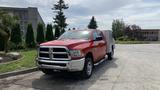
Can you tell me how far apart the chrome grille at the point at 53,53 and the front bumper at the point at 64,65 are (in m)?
0.16

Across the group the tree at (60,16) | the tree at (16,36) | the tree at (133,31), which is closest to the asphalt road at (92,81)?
the tree at (16,36)

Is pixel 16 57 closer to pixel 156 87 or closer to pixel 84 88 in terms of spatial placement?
pixel 84 88

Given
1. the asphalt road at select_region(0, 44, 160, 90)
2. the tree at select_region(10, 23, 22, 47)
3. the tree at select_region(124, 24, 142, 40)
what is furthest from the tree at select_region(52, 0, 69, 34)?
the asphalt road at select_region(0, 44, 160, 90)

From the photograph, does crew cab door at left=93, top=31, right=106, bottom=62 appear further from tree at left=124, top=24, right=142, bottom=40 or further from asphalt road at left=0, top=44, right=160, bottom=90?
tree at left=124, top=24, right=142, bottom=40

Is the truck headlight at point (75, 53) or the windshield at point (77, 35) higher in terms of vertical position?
the windshield at point (77, 35)

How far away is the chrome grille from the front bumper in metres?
0.16

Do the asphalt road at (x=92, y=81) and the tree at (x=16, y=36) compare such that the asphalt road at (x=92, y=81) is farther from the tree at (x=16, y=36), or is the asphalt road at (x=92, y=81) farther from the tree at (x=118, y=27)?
the tree at (x=118, y=27)

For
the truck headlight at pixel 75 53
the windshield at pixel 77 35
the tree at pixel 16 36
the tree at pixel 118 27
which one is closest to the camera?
the truck headlight at pixel 75 53

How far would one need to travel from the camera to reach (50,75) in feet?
33.1

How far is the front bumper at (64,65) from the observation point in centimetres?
846

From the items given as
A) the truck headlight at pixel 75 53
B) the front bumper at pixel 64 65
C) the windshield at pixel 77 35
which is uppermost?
the windshield at pixel 77 35

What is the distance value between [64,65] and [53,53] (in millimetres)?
673

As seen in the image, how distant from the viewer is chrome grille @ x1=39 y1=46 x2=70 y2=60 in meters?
8.63

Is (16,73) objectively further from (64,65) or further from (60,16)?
(60,16)
